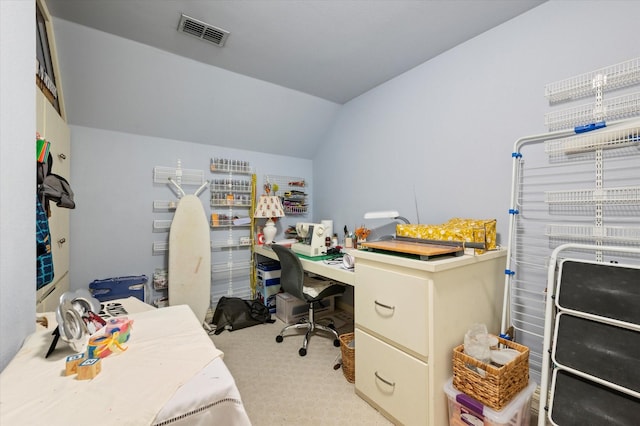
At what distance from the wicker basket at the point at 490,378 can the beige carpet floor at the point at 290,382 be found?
0.53 metres

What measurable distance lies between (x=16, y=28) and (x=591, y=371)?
2505 mm

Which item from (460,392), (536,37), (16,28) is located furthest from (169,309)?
(536,37)

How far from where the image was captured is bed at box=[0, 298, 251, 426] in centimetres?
A: 60

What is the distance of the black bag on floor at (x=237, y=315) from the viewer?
104 inches

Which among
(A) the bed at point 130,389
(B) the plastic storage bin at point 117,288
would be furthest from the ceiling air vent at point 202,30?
(B) the plastic storage bin at point 117,288

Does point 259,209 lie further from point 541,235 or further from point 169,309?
point 541,235

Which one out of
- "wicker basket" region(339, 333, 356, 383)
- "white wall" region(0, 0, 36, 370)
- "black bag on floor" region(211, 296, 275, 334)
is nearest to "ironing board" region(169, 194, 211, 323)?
"black bag on floor" region(211, 296, 275, 334)

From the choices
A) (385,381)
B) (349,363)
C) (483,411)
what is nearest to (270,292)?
(349,363)

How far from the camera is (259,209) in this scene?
10.3 ft

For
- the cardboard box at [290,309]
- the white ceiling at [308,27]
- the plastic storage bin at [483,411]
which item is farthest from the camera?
the cardboard box at [290,309]

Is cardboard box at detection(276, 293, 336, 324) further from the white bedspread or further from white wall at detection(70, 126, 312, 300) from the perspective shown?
the white bedspread

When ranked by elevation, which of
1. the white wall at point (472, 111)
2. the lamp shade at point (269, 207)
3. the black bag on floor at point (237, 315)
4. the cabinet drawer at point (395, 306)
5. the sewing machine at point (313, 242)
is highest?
the white wall at point (472, 111)

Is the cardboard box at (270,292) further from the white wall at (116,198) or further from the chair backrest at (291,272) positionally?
the white wall at (116,198)

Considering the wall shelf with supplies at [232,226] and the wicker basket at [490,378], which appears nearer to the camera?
the wicker basket at [490,378]
